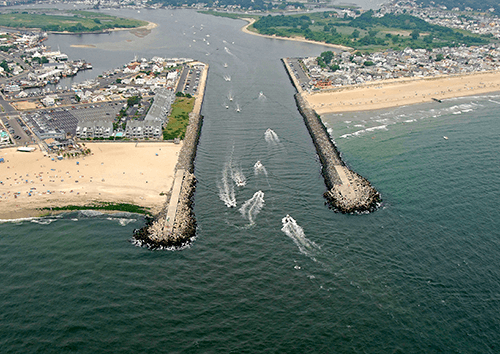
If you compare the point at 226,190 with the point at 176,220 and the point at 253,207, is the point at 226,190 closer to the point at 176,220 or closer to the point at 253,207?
the point at 253,207

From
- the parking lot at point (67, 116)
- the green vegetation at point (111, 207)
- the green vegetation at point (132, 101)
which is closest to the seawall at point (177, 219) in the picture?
the green vegetation at point (111, 207)

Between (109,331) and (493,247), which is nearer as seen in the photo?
(109,331)

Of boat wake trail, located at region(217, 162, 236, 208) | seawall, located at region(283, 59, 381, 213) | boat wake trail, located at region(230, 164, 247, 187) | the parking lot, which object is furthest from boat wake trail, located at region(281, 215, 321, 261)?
the parking lot

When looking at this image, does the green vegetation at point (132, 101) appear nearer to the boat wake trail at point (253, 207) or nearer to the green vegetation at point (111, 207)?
the green vegetation at point (111, 207)

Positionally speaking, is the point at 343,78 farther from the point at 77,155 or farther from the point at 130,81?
the point at 77,155

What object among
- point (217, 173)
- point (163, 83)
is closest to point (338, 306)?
point (217, 173)
